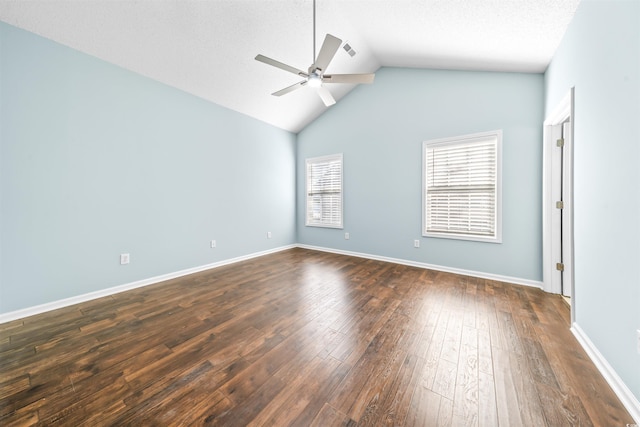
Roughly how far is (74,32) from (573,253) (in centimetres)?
529

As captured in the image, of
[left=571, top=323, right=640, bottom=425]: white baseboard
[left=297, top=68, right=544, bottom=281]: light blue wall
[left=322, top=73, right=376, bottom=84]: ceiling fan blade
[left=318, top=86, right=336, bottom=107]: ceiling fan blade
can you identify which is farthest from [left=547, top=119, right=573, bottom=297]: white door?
[left=318, top=86, right=336, bottom=107]: ceiling fan blade

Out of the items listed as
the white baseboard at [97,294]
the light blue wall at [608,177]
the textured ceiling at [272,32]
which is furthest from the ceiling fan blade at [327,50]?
the white baseboard at [97,294]

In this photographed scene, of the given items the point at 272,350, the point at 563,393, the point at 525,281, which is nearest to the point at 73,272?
the point at 272,350

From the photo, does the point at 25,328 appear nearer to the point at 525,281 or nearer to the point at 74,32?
the point at 74,32

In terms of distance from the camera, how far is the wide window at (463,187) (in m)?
3.27

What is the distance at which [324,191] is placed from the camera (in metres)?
5.12

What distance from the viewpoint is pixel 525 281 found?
9.93 feet

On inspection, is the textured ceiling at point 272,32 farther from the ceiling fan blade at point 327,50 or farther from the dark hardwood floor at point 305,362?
the dark hardwood floor at point 305,362

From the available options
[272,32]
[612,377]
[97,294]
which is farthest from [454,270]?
[97,294]

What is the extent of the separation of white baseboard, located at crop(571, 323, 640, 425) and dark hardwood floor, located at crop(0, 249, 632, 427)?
4cm

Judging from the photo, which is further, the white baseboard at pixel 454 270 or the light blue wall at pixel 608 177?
the white baseboard at pixel 454 270

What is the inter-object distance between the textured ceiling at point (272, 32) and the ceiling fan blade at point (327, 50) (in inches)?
40.5

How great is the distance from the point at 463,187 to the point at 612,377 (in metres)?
2.58

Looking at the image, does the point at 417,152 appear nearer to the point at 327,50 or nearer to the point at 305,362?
the point at 327,50
